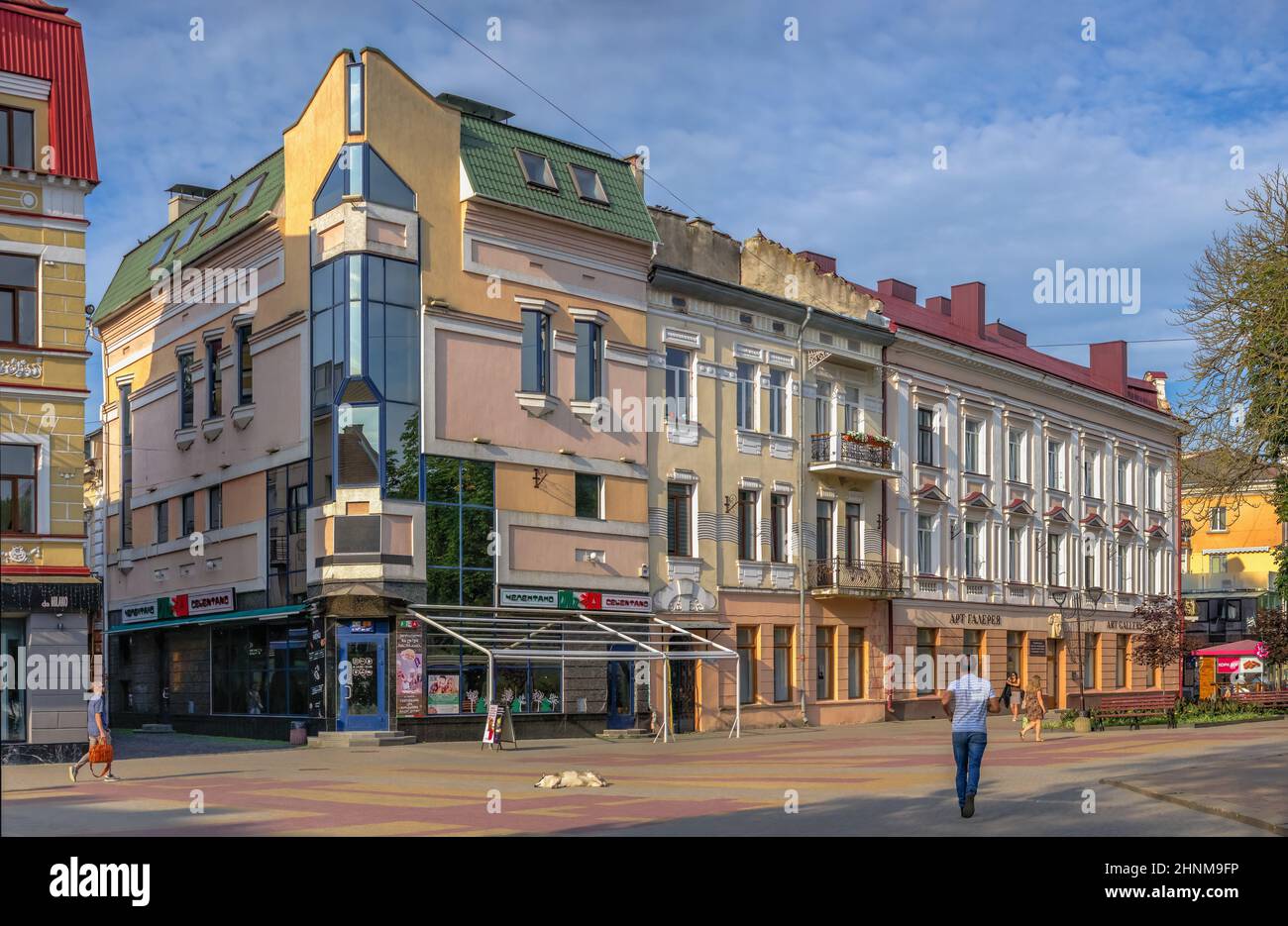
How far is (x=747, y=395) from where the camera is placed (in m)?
40.8

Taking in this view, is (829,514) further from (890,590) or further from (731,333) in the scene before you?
Result: (731,333)

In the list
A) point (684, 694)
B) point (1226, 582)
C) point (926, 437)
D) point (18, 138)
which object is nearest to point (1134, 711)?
point (926, 437)

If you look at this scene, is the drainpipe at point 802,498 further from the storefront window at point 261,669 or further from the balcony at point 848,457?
the storefront window at point 261,669

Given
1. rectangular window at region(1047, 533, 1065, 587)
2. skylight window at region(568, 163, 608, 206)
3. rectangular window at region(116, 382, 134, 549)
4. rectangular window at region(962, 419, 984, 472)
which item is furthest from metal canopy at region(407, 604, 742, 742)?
rectangular window at region(1047, 533, 1065, 587)

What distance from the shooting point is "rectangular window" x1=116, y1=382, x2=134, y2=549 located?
42.7m

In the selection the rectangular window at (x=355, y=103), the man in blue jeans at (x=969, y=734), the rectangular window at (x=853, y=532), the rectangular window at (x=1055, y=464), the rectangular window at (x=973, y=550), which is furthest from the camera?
the rectangular window at (x=1055, y=464)

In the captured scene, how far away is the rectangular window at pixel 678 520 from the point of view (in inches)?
1501

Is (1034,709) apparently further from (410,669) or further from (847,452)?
(410,669)

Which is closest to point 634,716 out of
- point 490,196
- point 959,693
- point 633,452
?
point 633,452

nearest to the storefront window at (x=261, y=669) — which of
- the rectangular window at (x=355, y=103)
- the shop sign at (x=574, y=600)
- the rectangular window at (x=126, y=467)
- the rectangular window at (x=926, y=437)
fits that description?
the shop sign at (x=574, y=600)

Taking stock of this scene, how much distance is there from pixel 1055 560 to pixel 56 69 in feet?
128

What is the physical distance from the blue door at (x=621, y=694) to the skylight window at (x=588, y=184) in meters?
11.1

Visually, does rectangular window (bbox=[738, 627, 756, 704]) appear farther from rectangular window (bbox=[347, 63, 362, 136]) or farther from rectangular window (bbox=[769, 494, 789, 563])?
rectangular window (bbox=[347, 63, 362, 136])
